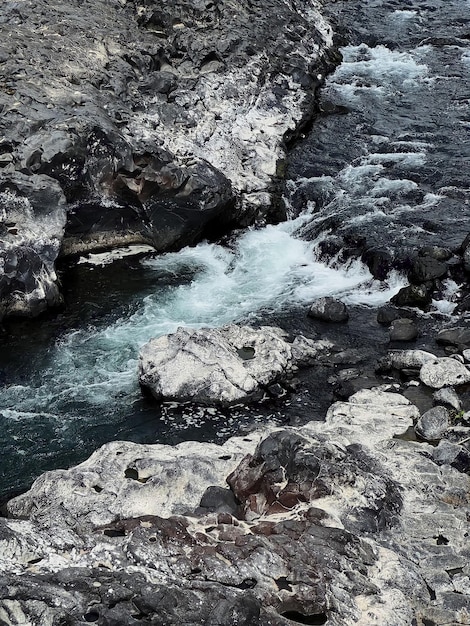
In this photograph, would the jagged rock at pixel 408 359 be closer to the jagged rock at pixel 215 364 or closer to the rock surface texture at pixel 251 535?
the jagged rock at pixel 215 364

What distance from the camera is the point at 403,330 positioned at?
15523 mm

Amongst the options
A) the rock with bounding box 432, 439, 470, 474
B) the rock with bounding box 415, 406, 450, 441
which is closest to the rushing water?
the rock with bounding box 415, 406, 450, 441

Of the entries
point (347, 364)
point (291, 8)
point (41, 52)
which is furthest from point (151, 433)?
point (291, 8)

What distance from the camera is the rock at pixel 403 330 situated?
15.4m

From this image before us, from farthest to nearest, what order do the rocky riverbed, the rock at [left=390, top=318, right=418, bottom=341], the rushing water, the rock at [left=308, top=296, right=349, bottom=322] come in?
the rock at [left=308, top=296, right=349, bottom=322] → the rock at [left=390, top=318, right=418, bottom=341] → the rushing water → the rocky riverbed

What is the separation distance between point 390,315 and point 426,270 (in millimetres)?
1445

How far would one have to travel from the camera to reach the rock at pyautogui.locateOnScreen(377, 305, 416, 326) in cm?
1609

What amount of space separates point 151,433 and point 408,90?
16483 millimetres

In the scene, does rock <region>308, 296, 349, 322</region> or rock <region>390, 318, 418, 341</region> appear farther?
rock <region>308, 296, 349, 322</region>

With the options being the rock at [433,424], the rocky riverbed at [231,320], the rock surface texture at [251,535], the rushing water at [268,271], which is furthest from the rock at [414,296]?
the rock surface texture at [251,535]

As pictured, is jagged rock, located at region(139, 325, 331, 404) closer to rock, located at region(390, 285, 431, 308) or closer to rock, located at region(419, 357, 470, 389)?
rock, located at region(419, 357, 470, 389)

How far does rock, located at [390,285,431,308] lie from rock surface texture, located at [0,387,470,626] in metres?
4.69

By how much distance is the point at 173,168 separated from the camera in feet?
61.5

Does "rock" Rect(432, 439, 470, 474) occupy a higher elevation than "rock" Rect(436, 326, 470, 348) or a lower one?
higher
